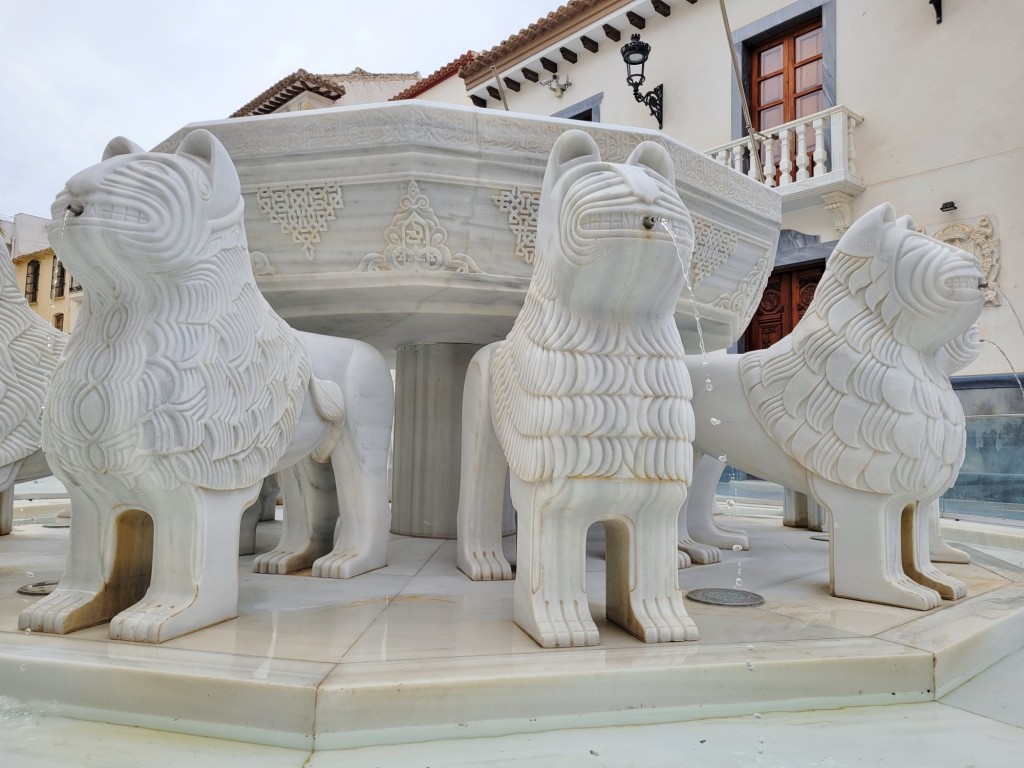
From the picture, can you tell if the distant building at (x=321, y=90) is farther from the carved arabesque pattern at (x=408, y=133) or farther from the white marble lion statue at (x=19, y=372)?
the carved arabesque pattern at (x=408, y=133)

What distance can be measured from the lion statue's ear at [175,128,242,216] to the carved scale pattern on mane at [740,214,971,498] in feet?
6.36

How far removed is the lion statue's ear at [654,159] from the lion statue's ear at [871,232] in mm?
841

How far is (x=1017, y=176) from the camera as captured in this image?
855cm

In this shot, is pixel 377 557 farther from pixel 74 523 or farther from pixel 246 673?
pixel 246 673

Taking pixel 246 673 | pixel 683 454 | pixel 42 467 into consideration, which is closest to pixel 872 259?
pixel 683 454

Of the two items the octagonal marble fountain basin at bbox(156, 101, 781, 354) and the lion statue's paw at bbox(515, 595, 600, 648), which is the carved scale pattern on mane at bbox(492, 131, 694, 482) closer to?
the lion statue's paw at bbox(515, 595, 600, 648)

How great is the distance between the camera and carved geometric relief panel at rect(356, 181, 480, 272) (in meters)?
2.87

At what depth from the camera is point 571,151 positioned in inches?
79.7

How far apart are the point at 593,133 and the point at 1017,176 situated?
793cm

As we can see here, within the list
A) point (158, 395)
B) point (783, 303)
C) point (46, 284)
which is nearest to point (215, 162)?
point (158, 395)

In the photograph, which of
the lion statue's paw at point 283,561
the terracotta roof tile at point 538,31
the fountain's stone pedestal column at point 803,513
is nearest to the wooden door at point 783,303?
the terracotta roof tile at point 538,31

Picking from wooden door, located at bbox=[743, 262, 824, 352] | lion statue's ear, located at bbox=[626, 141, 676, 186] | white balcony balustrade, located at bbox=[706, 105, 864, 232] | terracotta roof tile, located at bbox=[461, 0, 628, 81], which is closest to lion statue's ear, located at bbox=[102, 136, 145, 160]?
lion statue's ear, located at bbox=[626, 141, 676, 186]

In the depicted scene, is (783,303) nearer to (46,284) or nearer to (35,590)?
(35,590)

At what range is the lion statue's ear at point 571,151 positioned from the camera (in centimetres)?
199
